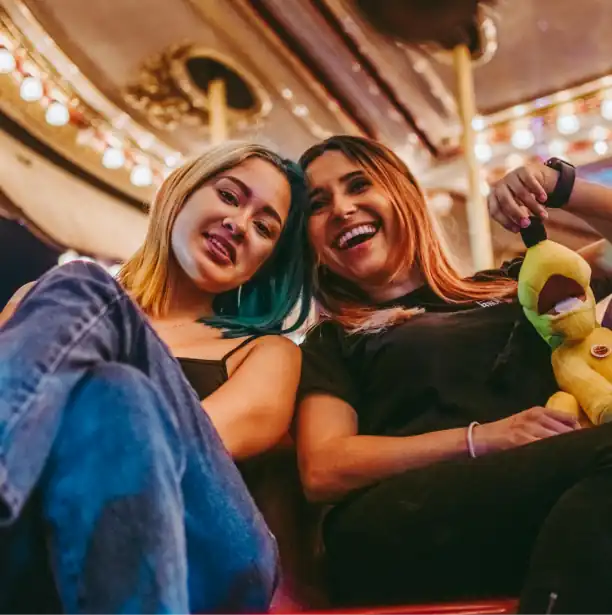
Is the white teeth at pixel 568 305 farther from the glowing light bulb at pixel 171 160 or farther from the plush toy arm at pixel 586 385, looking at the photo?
the glowing light bulb at pixel 171 160

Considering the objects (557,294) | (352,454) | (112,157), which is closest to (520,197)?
(557,294)

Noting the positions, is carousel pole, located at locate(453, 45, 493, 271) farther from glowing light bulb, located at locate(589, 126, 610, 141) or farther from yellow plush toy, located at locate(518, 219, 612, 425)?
yellow plush toy, located at locate(518, 219, 612, 425)

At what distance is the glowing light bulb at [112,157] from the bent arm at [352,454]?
190cm

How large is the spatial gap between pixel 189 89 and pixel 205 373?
70.0 inches

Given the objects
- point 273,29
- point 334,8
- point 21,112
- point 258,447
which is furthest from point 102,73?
point 258,447

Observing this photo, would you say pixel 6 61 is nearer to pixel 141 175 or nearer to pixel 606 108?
pixel 141 175

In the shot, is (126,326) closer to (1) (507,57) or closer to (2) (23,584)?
(2) (23,584)

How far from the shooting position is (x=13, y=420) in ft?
1.41

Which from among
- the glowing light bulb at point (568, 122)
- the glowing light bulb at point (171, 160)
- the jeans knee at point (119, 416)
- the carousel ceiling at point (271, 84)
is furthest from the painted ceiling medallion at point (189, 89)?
the jeans knee at point (119, 416)

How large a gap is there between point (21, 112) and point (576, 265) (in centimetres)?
195

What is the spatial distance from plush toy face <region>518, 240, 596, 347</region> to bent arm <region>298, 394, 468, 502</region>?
0.52 ft

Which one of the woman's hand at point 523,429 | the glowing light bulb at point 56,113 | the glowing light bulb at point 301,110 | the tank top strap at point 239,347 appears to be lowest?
the woman's hand at point 523,429

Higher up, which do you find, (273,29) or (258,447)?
(273,29)

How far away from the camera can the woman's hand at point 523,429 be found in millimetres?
713
